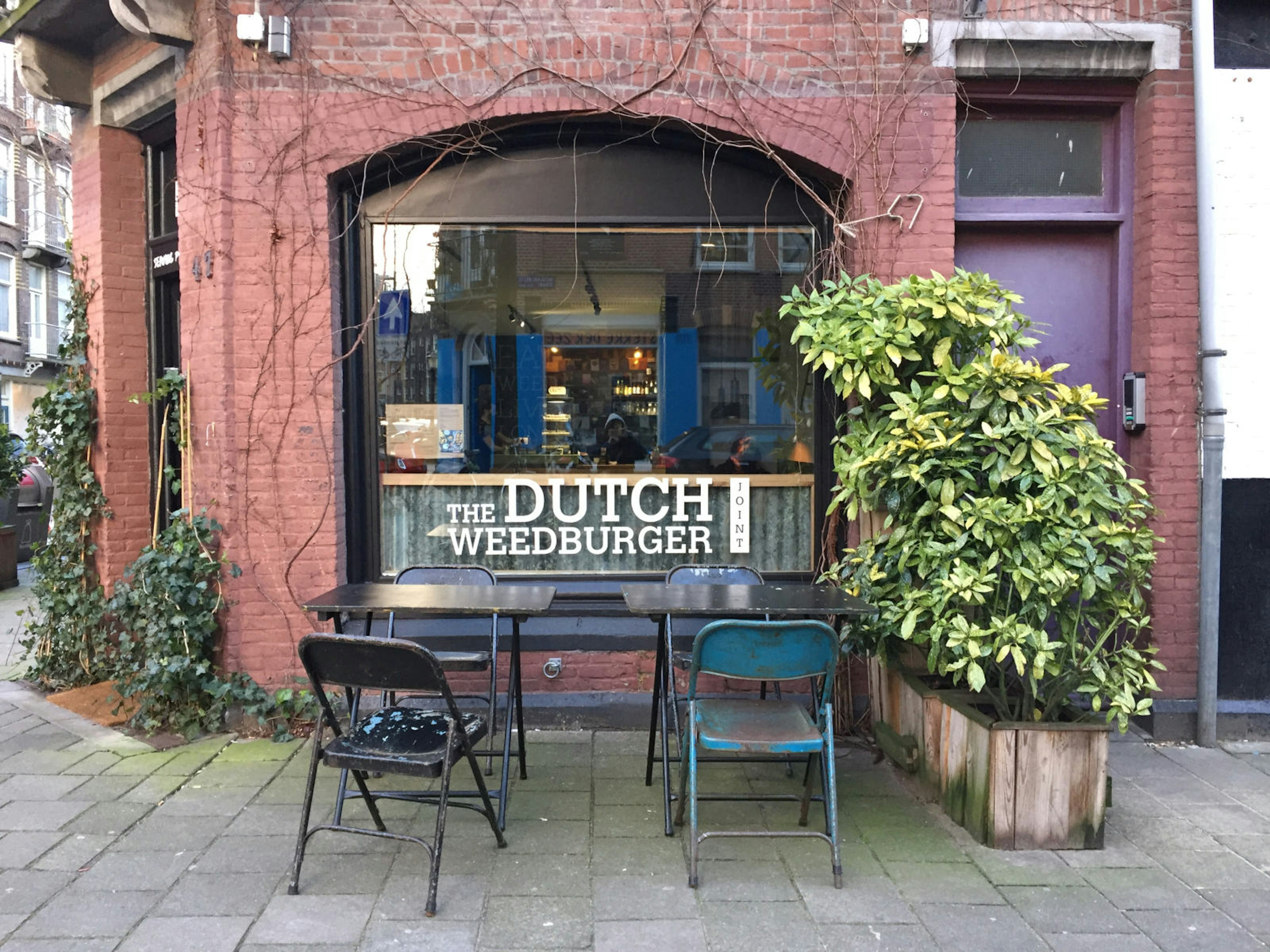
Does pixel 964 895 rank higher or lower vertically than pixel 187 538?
lower

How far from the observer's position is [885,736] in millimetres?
4895

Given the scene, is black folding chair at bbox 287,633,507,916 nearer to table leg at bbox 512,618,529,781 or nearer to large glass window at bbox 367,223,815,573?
table leg at bbox 512,618,529,781

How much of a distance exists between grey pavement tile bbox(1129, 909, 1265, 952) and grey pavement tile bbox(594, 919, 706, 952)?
1.59m

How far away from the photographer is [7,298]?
88.3 feet

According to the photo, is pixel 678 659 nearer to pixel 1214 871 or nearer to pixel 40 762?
pixel 1214 871

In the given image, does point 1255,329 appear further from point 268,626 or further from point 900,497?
point 268,626

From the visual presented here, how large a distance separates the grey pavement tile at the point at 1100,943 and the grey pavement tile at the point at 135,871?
3.27 m

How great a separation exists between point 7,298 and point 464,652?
27.8 meters

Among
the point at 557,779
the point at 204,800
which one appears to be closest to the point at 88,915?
the point at 204,800

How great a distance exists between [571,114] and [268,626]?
3.45 meters

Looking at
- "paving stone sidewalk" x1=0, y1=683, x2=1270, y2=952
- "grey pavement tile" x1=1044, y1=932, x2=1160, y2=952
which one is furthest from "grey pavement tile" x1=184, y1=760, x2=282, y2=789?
"grey pavement tile" x1=1044, y1=932, x2=1160, y2=952

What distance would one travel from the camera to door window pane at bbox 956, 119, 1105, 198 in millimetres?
5723

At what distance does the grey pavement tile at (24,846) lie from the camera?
12.6ft

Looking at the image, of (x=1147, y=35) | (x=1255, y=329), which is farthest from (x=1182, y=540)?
(x=1147, y=35)
